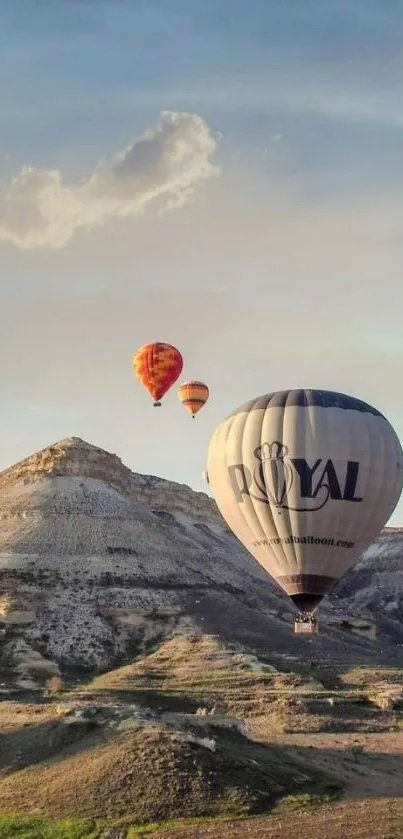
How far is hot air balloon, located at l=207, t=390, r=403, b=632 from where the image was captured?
167 feet

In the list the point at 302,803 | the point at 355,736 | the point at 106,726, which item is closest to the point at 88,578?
the point at 355,736

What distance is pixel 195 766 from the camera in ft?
147

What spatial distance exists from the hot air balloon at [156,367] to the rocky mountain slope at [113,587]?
1058 inches

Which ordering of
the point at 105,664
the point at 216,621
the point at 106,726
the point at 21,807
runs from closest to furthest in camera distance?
the point at 21,807, the point at 106,726, the point at 105,664, the point at 216,621

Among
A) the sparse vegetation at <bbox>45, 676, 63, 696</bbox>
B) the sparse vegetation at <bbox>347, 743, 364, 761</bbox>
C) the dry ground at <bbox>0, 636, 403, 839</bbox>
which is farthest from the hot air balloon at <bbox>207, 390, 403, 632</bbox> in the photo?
the sparse vegetation at <bbox>45, 676, 63, 696</bbox>

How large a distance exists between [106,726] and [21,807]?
8168 mm

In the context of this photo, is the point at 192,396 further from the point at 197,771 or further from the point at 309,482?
the point at 197,771

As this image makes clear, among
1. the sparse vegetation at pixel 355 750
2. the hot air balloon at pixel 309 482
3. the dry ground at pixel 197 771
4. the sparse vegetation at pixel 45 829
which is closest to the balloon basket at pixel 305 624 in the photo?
the hot air balloon at pixel 309 482

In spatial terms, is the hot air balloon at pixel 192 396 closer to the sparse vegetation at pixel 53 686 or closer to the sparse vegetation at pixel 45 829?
the sparse vegetation at pixel 53 686

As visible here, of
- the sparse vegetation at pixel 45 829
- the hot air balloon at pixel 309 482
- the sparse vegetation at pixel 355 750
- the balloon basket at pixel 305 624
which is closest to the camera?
the sparse vegetation at pixel 45 829

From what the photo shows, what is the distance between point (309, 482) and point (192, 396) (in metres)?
51.1

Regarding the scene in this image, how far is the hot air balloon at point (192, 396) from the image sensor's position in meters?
101

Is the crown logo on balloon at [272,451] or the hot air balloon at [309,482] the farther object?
the crown logo on balloon at [272,451]

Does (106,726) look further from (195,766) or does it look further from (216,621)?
(216,621)
